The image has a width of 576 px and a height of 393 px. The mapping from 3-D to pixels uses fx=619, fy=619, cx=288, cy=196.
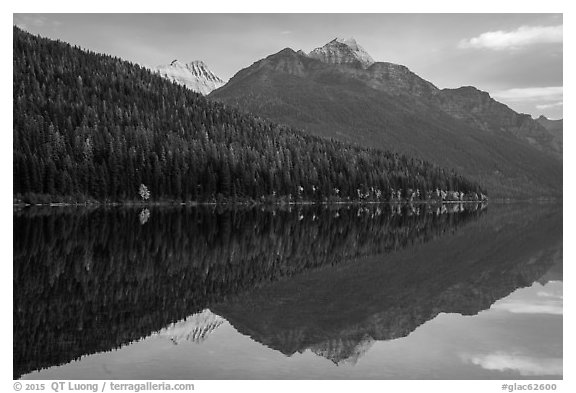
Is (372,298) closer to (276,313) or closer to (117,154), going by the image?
(276,313)

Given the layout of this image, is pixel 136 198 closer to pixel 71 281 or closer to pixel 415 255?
pixel 415 255

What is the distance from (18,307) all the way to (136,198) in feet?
399

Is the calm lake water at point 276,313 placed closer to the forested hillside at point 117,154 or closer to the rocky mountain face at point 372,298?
the rocky mountain face at point 372,298

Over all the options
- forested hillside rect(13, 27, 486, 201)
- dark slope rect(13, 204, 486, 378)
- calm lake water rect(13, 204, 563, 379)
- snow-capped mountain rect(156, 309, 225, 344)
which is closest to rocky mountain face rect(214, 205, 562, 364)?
calm lake water rect(13, 204, 563, 379)

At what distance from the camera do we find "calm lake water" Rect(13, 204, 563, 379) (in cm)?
1983

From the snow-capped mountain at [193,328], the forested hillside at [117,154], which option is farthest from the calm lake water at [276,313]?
the forested hillside at [117,154]

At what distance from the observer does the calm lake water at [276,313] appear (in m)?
19.8

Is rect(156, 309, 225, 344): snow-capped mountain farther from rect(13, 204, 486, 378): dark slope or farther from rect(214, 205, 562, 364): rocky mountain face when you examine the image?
rect(214, 205, 562, 364): rocky mountain face

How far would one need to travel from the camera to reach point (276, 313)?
26.9 metres
